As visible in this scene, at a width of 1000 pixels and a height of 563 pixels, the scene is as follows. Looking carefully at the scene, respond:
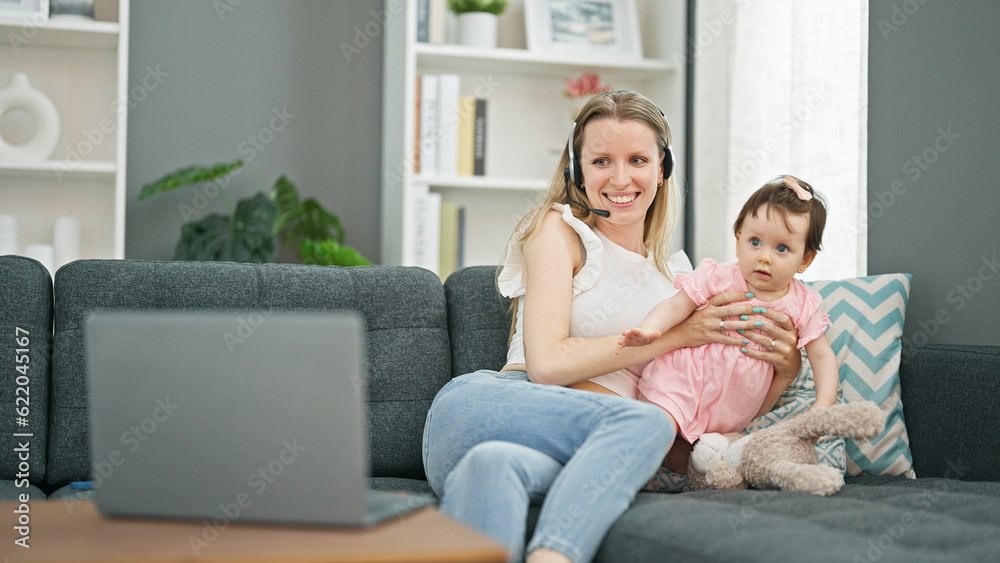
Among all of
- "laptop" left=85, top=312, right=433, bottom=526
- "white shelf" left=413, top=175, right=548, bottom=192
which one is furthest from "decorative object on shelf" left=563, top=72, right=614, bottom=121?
"laptop" left=85, top=312, right=433, bottom=526

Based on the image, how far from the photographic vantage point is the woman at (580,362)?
4.17 feet

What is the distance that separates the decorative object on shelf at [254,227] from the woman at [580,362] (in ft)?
3.79

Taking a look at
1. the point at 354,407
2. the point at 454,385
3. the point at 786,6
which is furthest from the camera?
the point at 786,6

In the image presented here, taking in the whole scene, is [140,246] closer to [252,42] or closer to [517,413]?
[252,42]

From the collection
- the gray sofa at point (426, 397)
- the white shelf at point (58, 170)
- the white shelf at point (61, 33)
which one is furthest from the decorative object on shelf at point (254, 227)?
the gray sofa at point (426, 397)

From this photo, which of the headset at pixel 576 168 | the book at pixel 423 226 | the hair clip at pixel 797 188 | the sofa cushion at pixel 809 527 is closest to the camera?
the sofa cushion at pixel 809 527

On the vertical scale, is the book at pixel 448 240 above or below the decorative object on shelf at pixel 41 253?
above

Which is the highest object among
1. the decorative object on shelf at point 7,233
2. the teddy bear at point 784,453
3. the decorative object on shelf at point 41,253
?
the decorative object on shelf at point 7,233

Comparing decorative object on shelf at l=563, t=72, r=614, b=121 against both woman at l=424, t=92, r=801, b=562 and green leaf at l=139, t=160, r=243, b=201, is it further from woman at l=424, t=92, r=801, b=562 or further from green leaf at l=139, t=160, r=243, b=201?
woman at l=424, t=92, r=801, b=562

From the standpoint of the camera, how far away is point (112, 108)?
2.88 m

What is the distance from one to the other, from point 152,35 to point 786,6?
6.79 feet

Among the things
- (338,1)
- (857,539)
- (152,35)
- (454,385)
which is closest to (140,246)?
(152,35)

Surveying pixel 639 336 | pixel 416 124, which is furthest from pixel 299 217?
pixel 639 336

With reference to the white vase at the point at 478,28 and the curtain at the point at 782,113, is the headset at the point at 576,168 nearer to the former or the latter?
the curtain at the point at 782,113
